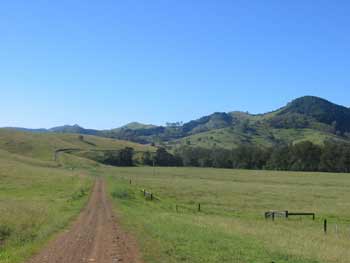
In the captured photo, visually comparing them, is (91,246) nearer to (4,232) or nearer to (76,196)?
(4,232)

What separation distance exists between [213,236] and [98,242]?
5.77 metres

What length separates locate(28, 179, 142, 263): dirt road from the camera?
16.9 metres

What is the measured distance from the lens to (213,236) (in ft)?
78.5

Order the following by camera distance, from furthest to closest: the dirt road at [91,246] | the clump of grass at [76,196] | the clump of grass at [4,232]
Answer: the clump of grass at [76,196] → the clump of grass at [4,232] → the dirt road at [91,246]

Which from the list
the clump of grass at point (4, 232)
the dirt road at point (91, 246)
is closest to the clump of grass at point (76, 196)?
the dirt road at point (91, 246)

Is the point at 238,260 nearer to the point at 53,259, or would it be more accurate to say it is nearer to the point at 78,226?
the point at 53,259

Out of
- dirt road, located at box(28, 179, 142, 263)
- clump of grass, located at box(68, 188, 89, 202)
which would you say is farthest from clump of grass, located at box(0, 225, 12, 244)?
clump of grass, located at box(68, 188, 89, 202)

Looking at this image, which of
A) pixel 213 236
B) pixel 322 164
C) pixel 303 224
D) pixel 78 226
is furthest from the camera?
pixel 322 164

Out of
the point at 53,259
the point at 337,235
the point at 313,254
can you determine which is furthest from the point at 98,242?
the point at 337,235

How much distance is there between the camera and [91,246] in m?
19.7

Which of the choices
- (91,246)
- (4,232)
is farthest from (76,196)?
(91,246)

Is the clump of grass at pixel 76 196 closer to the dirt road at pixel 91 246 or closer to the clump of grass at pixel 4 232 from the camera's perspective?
the dirt road at pixel 91 246

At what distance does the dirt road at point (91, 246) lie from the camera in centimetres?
1686

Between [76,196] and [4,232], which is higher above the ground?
[76,196]
